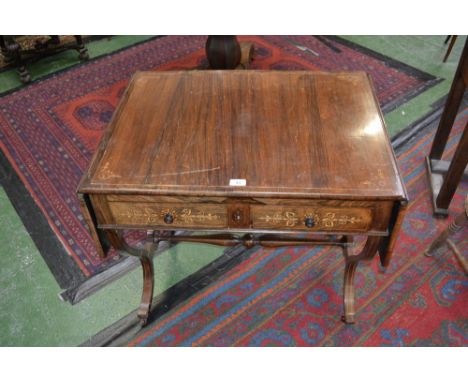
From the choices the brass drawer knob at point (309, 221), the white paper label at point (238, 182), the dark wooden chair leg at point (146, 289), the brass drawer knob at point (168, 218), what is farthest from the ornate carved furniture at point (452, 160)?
the dark wooden chair leg at point (146, 289)

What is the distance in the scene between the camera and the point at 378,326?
2.04m

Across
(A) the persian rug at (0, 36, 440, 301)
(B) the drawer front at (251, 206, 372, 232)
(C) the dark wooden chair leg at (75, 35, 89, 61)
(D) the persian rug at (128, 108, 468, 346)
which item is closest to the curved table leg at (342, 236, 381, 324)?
(D) the persian rug at (128, 108, 468, 346)

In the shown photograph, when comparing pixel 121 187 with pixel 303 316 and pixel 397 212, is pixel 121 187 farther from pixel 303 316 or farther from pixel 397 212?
pixel 303 316

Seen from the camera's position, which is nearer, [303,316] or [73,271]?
[303,316]

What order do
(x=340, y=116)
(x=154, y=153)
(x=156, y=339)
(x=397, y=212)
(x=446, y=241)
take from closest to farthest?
(x=397, y=212) → (x=154, y=153) → (x=340, y=116) → (x=156, y=339) → (x=446, y=241)

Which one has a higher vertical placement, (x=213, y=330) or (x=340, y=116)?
(x=340, y=116)

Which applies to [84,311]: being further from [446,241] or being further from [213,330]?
[446,241]

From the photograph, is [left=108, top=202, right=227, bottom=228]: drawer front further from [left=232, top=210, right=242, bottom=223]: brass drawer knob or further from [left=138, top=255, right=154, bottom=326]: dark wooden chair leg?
[left=138, top=255, right=154, bottom=326]: dark wooden chair leg

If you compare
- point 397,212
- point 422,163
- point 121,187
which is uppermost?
point 121,187

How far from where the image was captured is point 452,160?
2.30 meters

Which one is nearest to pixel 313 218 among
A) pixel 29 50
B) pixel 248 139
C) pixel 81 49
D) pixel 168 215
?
pixel 248 139

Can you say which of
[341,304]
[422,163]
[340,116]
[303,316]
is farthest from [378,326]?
[422,163]

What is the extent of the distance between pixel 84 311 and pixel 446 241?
79.0 inches

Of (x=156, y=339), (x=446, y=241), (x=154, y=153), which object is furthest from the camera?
(x=446, y=241)
